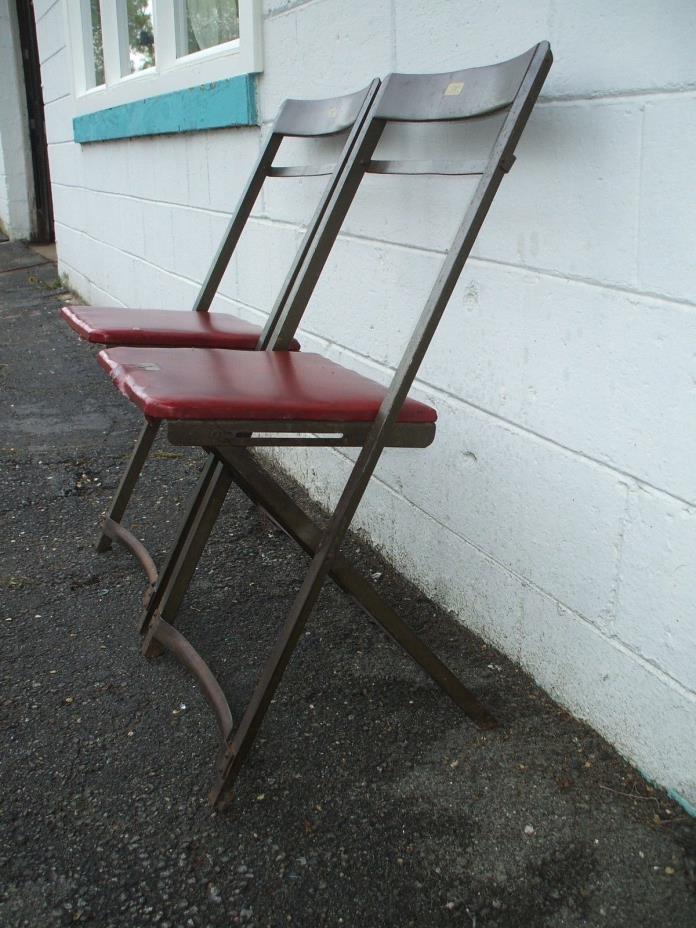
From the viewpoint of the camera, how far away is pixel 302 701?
5.91 ft

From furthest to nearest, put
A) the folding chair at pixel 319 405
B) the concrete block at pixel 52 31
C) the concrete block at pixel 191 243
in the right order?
the concrete block at pixel 52 31 → the concrete block at pixel 191 243 → the folding chair at pixel 319 405

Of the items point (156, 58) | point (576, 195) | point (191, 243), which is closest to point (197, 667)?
point (576, 195)

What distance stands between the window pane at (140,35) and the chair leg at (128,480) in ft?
9.09

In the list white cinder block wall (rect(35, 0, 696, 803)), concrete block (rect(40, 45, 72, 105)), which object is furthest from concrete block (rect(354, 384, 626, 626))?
concrete block (rect(40, 45, 72, 105))

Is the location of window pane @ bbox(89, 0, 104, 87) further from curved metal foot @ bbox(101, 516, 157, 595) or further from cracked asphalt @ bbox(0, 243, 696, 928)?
cracked asphalt @ bbox(0, 243, 696, 928)

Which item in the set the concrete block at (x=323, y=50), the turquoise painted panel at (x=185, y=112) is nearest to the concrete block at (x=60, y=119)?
the turquoise painted panel at (x=185, y=112)

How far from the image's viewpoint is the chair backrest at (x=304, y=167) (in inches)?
76.5

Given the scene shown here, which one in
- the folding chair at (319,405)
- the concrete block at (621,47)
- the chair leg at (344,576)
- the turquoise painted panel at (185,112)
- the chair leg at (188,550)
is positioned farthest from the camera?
the turquoise painted panel at (185,112)

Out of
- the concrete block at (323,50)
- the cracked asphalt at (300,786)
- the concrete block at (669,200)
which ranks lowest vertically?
the cracked asphalt at (300,786)

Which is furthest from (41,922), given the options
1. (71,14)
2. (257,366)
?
(71,14)

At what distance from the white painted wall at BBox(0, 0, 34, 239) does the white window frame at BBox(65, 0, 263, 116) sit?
330 centimetres

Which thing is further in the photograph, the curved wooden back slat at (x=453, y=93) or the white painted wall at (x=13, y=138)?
the white painted wall at (x=13, y=138)

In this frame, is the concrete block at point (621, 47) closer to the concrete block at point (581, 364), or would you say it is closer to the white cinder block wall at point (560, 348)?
the white cinder block wall at point (560, 348)

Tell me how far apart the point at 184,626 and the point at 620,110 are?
1.43m
